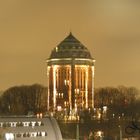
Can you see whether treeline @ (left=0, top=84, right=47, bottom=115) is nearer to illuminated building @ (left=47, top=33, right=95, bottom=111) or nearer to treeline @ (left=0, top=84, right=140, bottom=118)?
treeline @ (left=0, top=84, right=140, bottom=118)

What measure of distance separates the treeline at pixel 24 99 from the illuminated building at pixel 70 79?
28.8 ft

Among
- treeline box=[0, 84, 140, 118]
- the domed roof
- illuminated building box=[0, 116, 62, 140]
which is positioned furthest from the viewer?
the domed roof

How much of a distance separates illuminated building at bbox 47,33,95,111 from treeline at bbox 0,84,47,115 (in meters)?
8.79

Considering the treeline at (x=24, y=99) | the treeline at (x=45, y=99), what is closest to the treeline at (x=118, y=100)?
the treeline at (x=45, y=99)

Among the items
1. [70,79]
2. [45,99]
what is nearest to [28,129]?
[45,99]

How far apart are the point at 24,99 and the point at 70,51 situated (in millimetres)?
45304

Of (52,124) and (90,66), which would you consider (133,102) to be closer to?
(90,66)

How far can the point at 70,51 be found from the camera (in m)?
195

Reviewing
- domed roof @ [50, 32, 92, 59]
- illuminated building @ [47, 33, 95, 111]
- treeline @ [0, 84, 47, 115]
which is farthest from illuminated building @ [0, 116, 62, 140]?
domed roof @ [50, 32, 92, 59]

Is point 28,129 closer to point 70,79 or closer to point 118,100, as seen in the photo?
point 118,100

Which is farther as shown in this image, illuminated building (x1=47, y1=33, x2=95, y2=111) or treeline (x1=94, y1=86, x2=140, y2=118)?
illuminated building (x1=47, y1=33, x2=95, y2=111)

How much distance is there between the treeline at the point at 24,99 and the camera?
13925 cm

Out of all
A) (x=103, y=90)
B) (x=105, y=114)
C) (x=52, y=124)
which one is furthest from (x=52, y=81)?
(x=52, y=124)

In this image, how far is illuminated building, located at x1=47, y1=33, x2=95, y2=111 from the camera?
18038 cm
